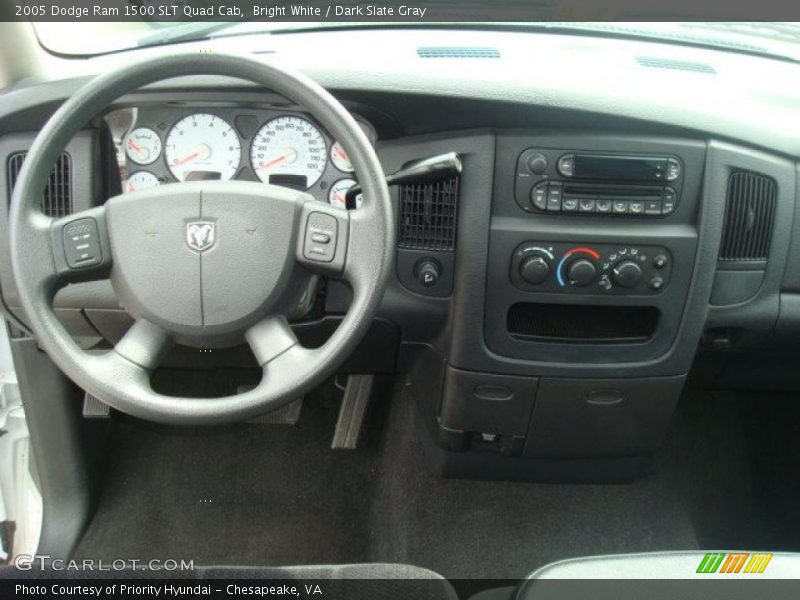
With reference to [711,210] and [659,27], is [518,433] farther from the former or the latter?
[659,27]

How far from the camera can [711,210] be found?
1438 mm

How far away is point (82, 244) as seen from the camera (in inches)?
45.4

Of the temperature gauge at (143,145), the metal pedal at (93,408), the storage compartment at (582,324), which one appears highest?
the temperature gauge at (143,145)

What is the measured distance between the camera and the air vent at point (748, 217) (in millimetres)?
1469

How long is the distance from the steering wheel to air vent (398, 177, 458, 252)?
0.33m

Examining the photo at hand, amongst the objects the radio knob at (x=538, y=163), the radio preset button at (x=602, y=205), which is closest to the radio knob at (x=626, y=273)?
the radio preset button at (x=602, y=205)

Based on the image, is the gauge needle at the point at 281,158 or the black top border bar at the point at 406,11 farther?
the black top border bar at the point at 406,11

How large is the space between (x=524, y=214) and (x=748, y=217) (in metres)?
0.45

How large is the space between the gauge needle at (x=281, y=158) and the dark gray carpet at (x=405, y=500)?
0.88m

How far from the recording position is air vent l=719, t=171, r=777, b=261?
4.82 ft

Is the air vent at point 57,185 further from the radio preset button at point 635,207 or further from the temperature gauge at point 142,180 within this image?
the radio preset button at point 635,207

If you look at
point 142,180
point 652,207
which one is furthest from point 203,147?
point 652,207

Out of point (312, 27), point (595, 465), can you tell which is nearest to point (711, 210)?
point (595, 465)

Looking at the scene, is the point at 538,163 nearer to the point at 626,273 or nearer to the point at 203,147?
the point at 626,273
